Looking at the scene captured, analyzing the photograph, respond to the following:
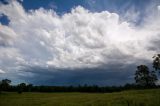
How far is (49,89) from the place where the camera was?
517ft

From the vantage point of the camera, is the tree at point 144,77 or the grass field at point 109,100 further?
the tree at point 144,77

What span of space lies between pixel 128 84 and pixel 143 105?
135755 millimetres

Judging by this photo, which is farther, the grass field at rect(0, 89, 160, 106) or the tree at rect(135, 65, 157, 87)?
the tree at rect(135, 65, 157, 87)

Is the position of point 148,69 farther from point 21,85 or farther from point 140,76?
point 21,85

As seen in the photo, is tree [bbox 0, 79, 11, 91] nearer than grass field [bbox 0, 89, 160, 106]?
No

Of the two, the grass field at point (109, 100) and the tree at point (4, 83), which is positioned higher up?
the tree at point (4, 83)

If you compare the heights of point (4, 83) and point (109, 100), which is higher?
point (4, 83)

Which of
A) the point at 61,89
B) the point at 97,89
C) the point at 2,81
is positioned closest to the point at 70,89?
the point at 61,89

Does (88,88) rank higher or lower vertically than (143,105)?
higher

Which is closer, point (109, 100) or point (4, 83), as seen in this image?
point (109, 100)

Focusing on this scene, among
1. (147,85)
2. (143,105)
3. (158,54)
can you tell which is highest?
(158,54)

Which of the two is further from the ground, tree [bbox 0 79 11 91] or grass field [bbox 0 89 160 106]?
tree [bbox 0 79 11 91]

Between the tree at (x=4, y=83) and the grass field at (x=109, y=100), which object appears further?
the tree at (x=4, y=83)

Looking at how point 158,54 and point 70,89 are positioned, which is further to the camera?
point 70,89
